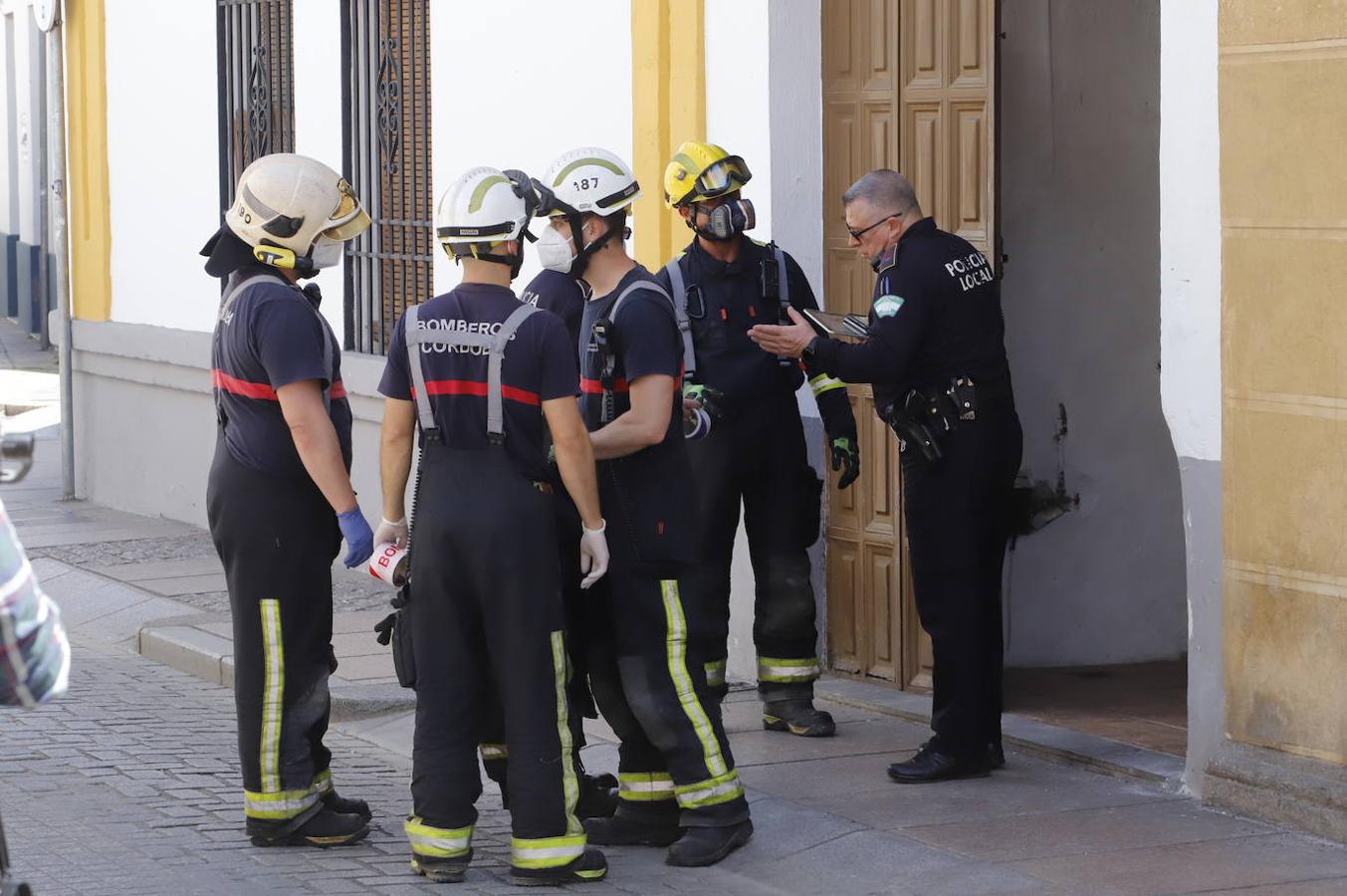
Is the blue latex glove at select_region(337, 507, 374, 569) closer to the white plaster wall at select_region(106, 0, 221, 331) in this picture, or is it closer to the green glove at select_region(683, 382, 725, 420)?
the green glove at select_region(683, 382, 725, 420)

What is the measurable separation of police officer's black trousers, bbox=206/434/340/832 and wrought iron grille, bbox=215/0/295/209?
6427mm

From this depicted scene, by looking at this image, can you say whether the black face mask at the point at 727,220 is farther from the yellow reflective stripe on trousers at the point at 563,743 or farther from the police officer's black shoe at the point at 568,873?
the police officer's black shoe at the point at 568,873

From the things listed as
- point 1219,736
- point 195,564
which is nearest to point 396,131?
point 195,564

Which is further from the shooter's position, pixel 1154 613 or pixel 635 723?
pixel 1154 613

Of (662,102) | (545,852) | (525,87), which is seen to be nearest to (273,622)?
(545,852)

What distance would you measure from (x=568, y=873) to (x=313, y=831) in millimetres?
895

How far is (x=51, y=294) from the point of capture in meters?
26.4

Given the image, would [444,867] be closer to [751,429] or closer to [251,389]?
[251,389]

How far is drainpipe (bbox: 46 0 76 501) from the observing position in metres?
14.3

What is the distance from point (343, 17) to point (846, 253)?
430 cm

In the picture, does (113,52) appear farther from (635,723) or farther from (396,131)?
(635,723)

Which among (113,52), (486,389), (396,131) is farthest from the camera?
(113,52)

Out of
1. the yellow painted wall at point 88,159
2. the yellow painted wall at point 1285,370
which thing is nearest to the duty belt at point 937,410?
the yellow painted wall at point 1285,370

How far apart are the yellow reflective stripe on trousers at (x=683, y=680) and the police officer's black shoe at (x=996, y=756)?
4.19 feet
